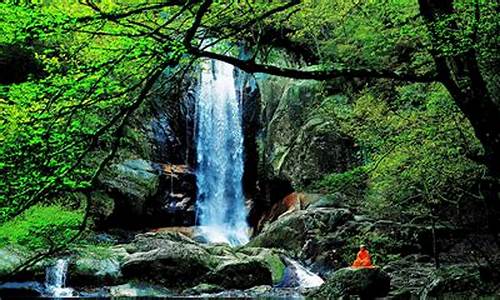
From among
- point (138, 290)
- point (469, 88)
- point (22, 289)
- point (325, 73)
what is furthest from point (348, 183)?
point (325, 73)

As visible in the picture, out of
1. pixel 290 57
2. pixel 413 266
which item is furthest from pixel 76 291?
pixel 290 57

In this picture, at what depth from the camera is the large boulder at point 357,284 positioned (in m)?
13.6

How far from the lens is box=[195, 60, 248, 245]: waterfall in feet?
93.5

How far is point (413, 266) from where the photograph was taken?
17.2m

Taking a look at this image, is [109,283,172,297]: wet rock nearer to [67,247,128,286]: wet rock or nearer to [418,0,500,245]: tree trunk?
[67,247,128,286]: wet rock

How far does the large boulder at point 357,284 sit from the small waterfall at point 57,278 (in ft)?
26.8

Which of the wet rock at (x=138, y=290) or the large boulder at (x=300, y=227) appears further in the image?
the large boulder at (x=300, y=227)

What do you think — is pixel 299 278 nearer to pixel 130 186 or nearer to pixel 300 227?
pixel 300 227

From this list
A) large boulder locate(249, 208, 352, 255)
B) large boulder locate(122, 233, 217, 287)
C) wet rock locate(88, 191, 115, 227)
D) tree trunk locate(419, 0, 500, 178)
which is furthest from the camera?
wet rock locate(88, 191, 115, 227)

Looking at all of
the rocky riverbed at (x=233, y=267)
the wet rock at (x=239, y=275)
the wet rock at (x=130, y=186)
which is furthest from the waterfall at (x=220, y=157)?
the wet rock at (x=239, y=275)

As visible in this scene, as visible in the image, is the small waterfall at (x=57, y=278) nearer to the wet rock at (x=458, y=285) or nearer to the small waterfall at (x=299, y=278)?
the small waterfall at (x=299, y=278)

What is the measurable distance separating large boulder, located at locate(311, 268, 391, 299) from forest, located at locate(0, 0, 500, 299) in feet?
0.16

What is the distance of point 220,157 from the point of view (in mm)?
29844

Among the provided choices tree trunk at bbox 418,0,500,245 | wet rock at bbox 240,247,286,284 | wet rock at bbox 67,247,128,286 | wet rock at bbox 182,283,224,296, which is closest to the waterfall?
wet rock at bbox 240,247,286,284
